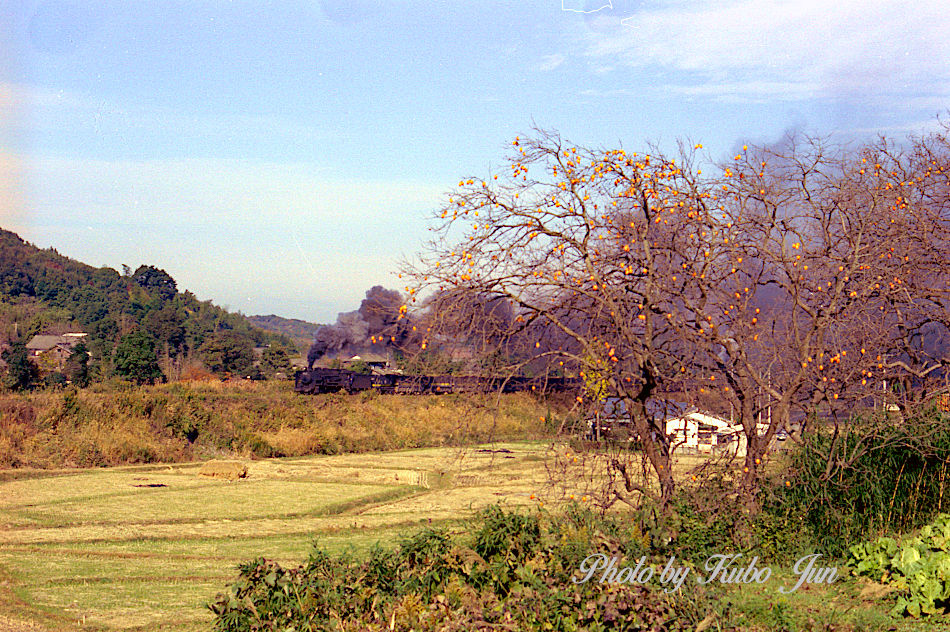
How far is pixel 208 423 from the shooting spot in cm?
3100

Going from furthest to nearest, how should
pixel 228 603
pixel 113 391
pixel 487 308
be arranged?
pixel 113 391
pixel 487 308
pixel 228 603

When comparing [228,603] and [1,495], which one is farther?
[1,495]

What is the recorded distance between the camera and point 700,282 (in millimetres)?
8664

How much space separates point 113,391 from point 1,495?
38.0 ft

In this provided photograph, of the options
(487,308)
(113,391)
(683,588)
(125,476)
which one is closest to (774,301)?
(487,308)

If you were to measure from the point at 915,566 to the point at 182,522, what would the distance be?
14143 mm

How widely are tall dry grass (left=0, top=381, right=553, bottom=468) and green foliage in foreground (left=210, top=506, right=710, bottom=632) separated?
14716 millimetres

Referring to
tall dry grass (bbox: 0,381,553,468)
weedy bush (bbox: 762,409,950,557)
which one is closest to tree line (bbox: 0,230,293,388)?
tall dry grass (bbox: 0,381,553,468)

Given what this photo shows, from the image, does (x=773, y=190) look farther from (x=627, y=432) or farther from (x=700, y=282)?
(x=627, y=432)

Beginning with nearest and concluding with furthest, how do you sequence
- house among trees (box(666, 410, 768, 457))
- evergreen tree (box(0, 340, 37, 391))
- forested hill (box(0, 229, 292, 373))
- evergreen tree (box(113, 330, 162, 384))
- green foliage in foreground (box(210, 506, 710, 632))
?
green foliage in foreground (box(210, 506, 710, 632)), house among trees (box(666, 410, 768, 457)), evergreen tree (box(0, 340, 37, 391)), evergreen tree (box(113, 330, 162, 384)), forested hill (box(0, 229, 292, 373))

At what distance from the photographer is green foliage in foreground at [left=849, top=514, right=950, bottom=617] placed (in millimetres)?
6406

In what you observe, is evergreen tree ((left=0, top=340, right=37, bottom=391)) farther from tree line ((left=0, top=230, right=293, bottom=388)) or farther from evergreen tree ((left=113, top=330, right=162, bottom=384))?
evergreen tree ((left=113, top=330, right=162, bottom=384))

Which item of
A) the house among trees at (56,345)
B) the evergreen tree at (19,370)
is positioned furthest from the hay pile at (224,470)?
the house among trees at (56,345)

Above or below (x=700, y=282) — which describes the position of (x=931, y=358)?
below
